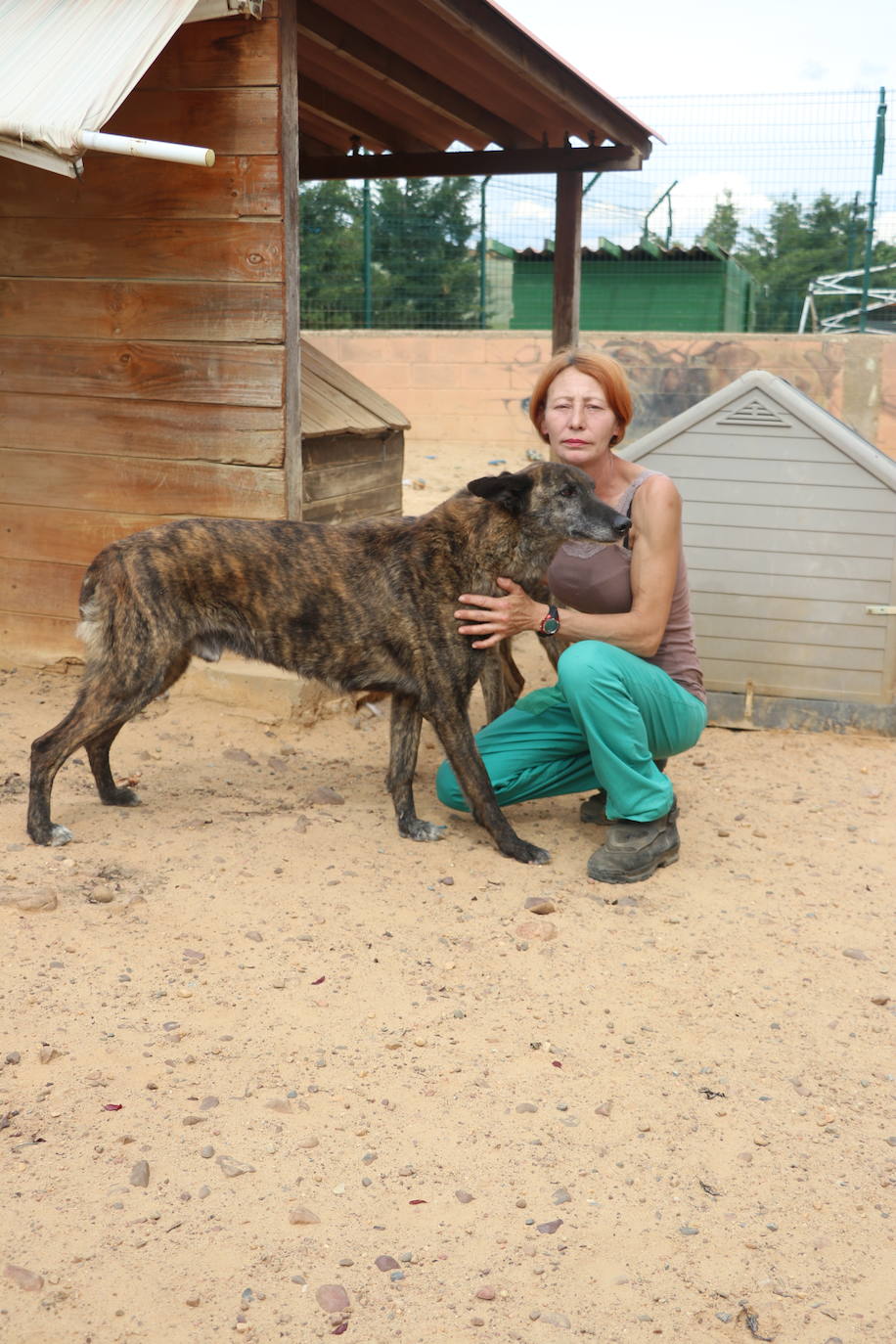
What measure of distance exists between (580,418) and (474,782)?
127cm

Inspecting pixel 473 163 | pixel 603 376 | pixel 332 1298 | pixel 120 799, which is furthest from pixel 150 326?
pixel 332 1298

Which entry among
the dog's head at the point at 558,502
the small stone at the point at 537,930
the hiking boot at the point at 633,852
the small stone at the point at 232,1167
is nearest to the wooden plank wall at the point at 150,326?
the dog's head at the point at 558,502

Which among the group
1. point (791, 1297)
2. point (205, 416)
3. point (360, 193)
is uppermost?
point (360, 193)

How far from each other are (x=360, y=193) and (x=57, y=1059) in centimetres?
1413

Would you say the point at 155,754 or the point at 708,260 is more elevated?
the point at 708,260

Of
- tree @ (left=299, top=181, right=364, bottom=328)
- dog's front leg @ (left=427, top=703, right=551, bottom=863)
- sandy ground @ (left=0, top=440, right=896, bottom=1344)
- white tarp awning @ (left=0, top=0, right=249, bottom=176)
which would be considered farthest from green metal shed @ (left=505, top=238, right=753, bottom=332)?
dog's front leg @ (left=427, top=703, right=551, bottom=863)

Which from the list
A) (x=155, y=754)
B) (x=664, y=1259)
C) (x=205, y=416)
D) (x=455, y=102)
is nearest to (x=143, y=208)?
(x=205, y=416)

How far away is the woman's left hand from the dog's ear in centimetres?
25

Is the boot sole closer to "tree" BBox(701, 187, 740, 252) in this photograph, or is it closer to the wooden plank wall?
the wooden plank wall

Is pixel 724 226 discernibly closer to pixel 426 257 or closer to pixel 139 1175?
pixel 426 257

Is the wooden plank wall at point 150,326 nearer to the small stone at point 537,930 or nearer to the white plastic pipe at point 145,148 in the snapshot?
the white plastic pipe at point 145,148

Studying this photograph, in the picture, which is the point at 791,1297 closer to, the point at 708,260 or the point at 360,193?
the point at 360,193

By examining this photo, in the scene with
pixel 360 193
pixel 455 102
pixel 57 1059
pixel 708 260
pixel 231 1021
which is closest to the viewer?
pixel 57 1059

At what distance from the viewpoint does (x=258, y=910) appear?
357 cm
